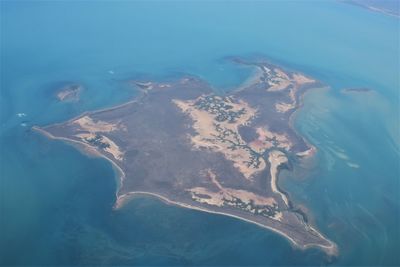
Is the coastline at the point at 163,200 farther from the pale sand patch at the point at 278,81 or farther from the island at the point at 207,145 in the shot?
the pale sand patch at the point at 278,81

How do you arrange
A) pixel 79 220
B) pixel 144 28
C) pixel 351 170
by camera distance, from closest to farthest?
pixel 79 220
pixel 351 170
pixel 144 28

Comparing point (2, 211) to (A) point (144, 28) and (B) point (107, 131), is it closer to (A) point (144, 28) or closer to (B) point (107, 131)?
(B) point (107, 131)

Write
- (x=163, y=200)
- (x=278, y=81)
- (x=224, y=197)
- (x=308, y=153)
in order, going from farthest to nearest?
1. (x=278, y=81)
2. (x=308, y=153)
3. (x=224, y=197)
4. (x=163, y=200)

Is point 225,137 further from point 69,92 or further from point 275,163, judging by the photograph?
point 69,92

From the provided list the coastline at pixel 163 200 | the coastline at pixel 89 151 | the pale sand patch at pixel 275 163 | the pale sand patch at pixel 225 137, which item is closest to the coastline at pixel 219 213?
the coastline at pixel 163 200

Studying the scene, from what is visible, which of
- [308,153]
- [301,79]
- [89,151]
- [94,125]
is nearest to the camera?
[89,151]

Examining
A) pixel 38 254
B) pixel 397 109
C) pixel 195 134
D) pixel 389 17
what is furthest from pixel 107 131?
pixel 389 17

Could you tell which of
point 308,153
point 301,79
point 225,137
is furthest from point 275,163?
point 301,79
